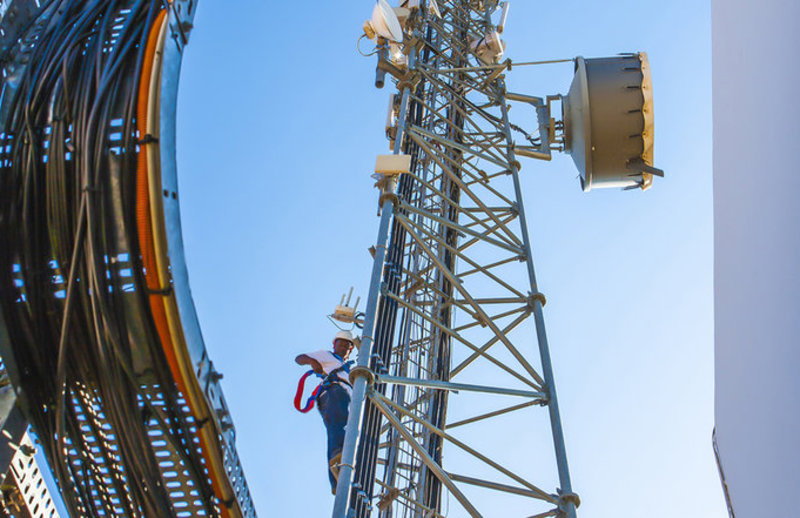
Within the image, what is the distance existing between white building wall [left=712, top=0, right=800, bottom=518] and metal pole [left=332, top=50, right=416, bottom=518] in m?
2.49

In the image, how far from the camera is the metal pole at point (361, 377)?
481 cm

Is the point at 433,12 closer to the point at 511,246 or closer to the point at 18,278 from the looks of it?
the point at 511,246

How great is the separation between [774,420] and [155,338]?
346 centimetres

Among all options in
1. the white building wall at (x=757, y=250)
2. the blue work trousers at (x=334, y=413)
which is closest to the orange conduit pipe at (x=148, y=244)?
the white building wall at (x=757, y=250)

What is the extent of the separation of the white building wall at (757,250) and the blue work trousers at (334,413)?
3.40m

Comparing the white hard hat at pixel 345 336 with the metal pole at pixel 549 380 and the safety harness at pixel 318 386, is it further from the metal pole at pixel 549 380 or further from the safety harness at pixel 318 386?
the metal pole at pixel 549 380

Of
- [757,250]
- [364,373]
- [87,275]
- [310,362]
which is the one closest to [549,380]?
[364,373]

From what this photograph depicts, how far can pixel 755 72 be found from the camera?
4.88 meters

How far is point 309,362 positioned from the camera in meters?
7.91

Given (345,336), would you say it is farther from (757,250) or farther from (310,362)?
(757,250)

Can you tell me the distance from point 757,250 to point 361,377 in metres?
2.72

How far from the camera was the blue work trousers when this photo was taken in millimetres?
7450

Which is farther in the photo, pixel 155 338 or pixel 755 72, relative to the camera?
pixel 755 72

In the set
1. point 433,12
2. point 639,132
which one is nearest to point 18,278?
point 639,132
